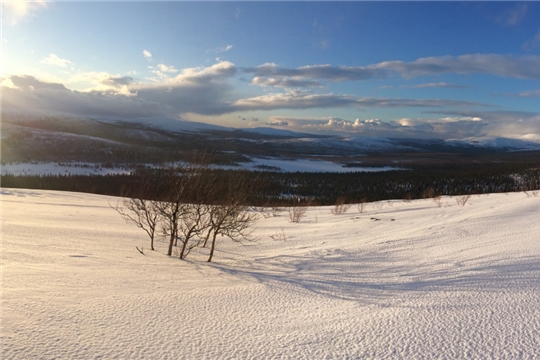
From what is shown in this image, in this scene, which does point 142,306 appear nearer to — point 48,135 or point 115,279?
point 115,279

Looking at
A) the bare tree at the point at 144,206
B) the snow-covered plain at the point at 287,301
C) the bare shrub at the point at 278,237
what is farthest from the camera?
the bare shrub at the point at 278,237

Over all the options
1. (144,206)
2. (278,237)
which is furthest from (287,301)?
(278,237)

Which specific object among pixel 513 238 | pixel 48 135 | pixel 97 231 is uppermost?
pixel 48 135

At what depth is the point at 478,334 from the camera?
2.46 meters

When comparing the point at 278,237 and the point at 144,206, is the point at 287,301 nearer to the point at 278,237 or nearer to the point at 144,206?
the point at 144,206

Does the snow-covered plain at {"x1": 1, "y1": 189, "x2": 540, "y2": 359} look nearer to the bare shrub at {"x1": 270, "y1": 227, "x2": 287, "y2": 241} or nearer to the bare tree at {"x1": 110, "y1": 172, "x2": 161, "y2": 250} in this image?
the bare tree at {"x1": 110, "y1": 172, "x2": 161, "y2": 250}

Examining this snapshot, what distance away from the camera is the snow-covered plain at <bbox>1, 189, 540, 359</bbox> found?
2.36m

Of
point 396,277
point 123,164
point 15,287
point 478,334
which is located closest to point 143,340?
point 15,287

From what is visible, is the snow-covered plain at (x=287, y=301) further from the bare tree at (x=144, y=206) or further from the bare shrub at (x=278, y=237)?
the bare shrub at (x=278, y=237)

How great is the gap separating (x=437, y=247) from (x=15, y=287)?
5.86 m

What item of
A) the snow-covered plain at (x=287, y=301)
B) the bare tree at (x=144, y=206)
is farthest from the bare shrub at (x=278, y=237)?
the bare tree at (x=144, y=206)

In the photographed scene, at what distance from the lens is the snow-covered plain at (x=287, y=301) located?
7.74 feet

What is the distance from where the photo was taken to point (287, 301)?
11.5ft

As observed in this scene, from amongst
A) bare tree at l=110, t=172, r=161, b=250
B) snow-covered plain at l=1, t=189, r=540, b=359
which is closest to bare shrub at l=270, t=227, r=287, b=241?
snow-covered plain at l=1, t=189, r=540, b=359
